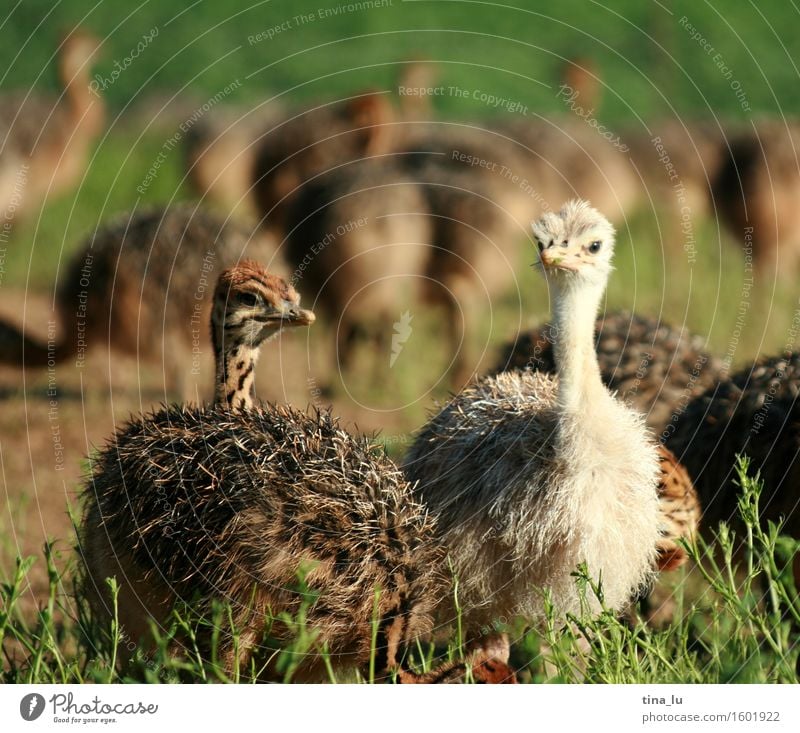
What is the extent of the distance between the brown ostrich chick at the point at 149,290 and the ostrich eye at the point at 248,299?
2.16 metres

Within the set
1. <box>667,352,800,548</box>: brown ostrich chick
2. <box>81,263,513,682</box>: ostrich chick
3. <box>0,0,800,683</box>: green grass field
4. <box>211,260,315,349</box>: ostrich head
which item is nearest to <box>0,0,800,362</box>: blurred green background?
<box>0,0,800,683</box>: green grass field

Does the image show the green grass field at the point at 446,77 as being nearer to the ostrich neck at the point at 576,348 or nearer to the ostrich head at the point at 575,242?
the ostrich neck at the point at 576,348

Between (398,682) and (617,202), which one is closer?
(398,682)

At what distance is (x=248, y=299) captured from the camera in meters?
3.19

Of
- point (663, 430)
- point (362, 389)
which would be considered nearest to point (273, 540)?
point (663, 430)

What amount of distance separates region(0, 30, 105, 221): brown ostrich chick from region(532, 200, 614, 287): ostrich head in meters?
4.68

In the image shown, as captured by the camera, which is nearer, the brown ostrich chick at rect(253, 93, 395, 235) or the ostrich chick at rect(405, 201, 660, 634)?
the ostrich chick at rect(405, 201, 660, 634)

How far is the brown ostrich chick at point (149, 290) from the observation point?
213 inches

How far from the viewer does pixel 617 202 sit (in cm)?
817

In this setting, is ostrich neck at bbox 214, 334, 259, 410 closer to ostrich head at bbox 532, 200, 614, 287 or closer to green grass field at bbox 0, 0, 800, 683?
green grass field at bbox 0, 0, 800, 683

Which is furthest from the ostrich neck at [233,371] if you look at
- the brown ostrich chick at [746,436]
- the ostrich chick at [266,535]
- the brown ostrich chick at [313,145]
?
the brown ostrich chick at [313,145]

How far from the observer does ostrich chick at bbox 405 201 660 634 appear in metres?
2.82
